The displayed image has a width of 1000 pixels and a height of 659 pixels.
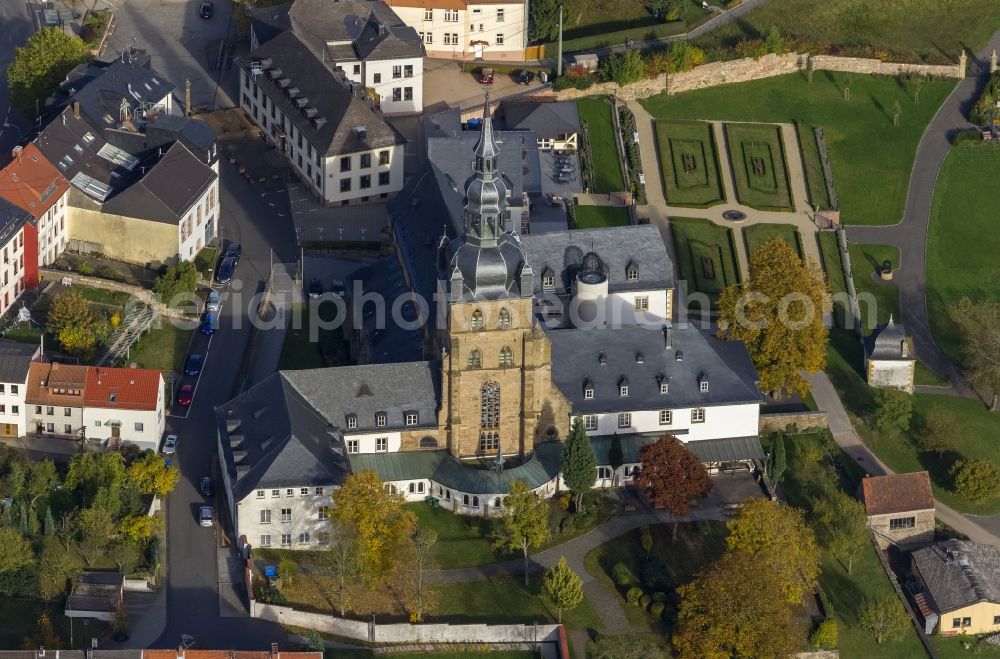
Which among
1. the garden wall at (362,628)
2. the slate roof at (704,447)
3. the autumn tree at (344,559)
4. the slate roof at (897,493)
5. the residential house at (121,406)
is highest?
the residential house at (121,406)

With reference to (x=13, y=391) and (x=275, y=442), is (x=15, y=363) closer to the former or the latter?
(x=13, y=391)

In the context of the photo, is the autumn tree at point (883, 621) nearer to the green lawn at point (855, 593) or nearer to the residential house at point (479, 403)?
the green lawn at point (855, 593)

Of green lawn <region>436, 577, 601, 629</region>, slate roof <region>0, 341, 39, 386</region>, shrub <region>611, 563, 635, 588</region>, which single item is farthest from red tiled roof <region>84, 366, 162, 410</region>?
shrub <region>611, 563, 635, 588</region>

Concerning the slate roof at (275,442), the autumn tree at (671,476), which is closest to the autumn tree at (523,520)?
the autumn tree at (671,476)

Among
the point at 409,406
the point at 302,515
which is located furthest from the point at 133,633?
the point at 409,406

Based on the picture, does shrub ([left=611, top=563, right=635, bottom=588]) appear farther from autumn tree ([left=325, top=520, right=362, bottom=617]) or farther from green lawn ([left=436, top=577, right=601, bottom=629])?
autumn tree ([left=325, top=520, right=362, bottom=617])

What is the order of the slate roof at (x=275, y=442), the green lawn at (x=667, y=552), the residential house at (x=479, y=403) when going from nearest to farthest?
the slate roof at (x=275, y=442), the residential house at (x=479, y=403), the green lawn at (x=667, y=552)

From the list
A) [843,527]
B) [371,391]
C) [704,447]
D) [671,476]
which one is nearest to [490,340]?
[371,391]
